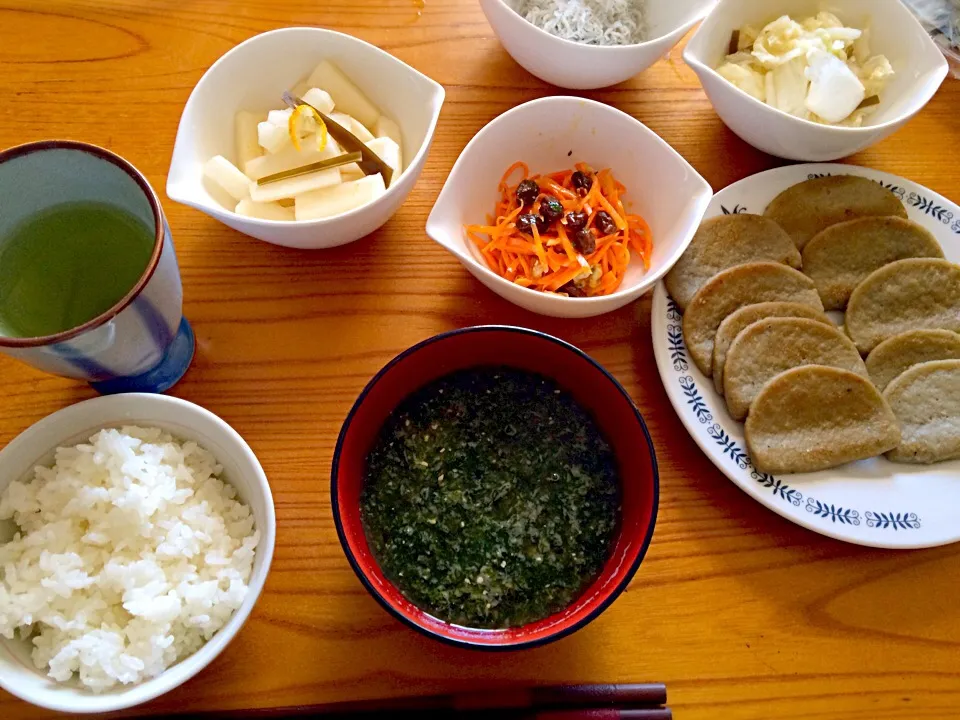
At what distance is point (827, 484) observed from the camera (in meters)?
1.21

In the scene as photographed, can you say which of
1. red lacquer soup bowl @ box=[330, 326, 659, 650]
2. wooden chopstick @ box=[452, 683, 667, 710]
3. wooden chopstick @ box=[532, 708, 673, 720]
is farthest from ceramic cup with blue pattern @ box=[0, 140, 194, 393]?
wooden chopstick @ box=[532, 708, 673, 720]

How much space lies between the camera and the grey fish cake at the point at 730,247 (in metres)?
1.32

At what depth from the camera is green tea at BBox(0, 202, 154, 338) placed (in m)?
1.09

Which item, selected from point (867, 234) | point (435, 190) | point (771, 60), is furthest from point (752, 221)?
point (435, 190)

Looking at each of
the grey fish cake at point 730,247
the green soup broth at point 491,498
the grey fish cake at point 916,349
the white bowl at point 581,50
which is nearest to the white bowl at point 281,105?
the white bowl at point 581,50

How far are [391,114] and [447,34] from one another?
28 centimetres

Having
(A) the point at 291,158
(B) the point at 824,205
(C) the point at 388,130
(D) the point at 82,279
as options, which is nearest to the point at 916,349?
(B) the point at 824,205

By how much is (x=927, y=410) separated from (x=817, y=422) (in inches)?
7.8

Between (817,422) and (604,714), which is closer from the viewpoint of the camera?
(604,714)

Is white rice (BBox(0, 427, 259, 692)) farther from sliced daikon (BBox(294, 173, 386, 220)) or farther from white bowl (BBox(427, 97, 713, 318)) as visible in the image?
white bowl (BBox(427, 97, 713, 318))

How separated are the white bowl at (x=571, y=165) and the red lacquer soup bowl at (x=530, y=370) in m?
0.12

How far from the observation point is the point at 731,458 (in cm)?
120

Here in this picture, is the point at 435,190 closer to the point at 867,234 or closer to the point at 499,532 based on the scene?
the point at 499,532

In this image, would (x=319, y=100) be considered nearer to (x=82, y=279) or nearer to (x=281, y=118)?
(x=281, y=118)
